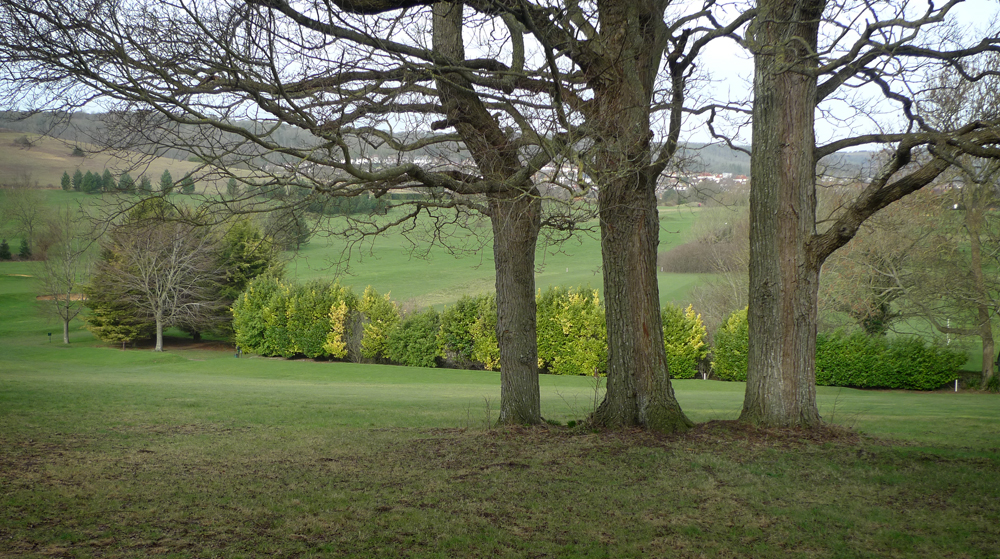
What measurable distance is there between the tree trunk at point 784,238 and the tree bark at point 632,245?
118 centimetres

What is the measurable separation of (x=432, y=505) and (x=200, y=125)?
4.43 meters

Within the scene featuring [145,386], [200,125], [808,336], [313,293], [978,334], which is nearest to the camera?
[200,125]

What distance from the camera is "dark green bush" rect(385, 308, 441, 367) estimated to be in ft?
99.5

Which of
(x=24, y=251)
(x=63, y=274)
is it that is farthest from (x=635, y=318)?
(x=24, y=251)

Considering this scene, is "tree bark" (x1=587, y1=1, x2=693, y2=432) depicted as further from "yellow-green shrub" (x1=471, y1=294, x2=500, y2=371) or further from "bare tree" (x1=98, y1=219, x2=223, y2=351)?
"bare tree" (x1=98, y1=219, x2=223, y2=351)

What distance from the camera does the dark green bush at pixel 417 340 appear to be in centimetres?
3033

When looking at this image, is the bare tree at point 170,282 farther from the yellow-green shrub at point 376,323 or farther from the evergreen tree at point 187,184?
the evergreen tree at point 187,184

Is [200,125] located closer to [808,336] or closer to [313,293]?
[808,336]

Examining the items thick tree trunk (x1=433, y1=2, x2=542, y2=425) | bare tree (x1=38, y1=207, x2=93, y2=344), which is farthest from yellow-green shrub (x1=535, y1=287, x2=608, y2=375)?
bare tree (x1=38, y1=207, x2=93, y2=344)

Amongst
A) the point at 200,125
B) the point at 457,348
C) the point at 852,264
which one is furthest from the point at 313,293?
the point at 200,125

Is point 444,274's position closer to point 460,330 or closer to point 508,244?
point 460,330

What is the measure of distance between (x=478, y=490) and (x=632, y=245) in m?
3.88

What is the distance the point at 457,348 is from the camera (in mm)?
30000

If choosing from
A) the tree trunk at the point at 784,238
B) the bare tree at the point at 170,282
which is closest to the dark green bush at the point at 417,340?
the bare tree at the point at 170,282
